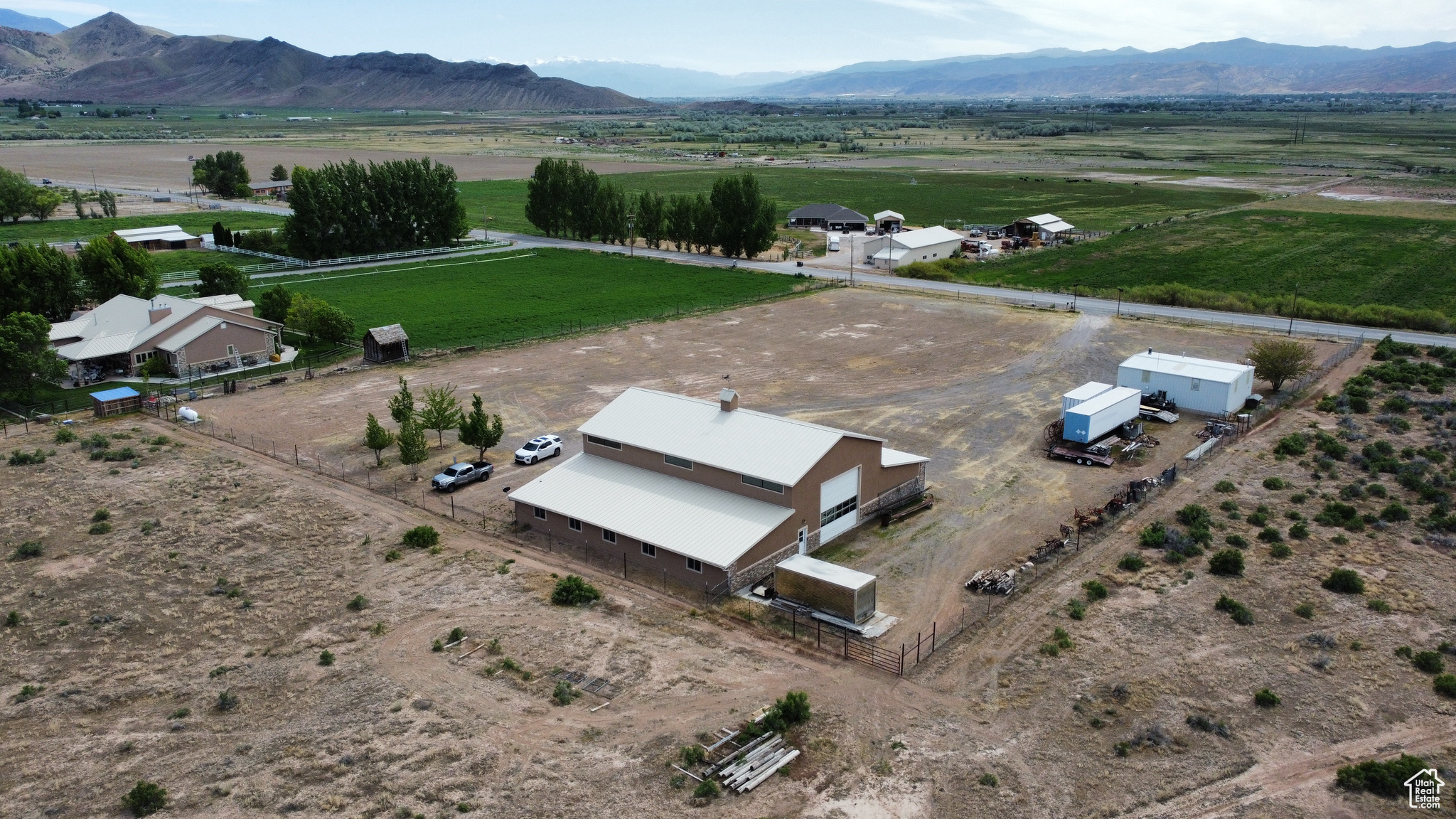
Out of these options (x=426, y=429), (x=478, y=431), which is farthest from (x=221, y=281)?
(x=478, y=431)

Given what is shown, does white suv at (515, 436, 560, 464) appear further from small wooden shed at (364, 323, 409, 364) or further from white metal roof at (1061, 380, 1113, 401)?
white metal roof at (1061, 380, 1113, 401)

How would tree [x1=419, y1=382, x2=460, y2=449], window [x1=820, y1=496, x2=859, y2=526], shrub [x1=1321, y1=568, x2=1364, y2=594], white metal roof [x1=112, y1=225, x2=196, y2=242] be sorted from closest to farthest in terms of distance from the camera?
shrub [x1=1321, y1=568, x2=1364, y2=594], window [x1=820, y1=496, x2=859, y2=526], tree [x1=419, y1=382, x2=460, y2=449], white metal roof [x1=112, y1=225, x2=196, y2=242]

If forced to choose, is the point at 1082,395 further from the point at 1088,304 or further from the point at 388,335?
the point at 388,335

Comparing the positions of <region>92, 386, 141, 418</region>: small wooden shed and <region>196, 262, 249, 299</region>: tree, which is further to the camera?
<region>196, 262, 249, 299</region>: tree

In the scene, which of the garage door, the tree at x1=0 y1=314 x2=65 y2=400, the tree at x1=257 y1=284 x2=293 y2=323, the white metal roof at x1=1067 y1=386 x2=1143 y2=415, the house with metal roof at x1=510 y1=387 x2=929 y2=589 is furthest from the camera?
the tree at x1=257 y1=284 x2=293 y2=323

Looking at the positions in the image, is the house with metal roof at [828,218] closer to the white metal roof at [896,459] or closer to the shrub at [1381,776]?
the white metal roof at [896,459]

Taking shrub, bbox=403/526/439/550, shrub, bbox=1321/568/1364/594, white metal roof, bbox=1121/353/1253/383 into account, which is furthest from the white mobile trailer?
shrub, bbox=403/526/439/550

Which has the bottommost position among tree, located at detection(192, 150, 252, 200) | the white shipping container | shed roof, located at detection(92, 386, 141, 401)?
the white shipping container
